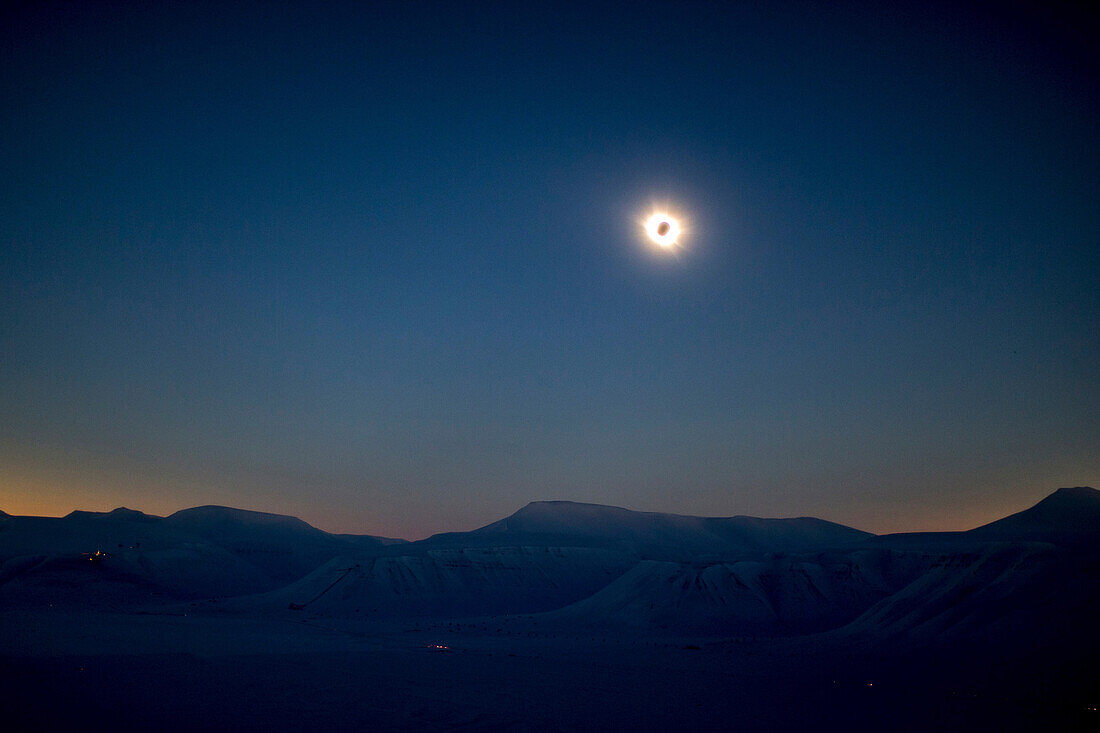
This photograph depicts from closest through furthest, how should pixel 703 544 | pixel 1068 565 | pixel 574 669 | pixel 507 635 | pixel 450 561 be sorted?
pixel 574 669 → pixel 1068 565 → pixel 507 635 → pixel 450 561 → pixel 703 544

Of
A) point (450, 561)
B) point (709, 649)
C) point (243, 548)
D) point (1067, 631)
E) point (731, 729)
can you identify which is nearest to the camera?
point (731, 729)

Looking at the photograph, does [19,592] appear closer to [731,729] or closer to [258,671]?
[258,671]

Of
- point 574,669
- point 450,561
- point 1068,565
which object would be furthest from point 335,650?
point 450,561

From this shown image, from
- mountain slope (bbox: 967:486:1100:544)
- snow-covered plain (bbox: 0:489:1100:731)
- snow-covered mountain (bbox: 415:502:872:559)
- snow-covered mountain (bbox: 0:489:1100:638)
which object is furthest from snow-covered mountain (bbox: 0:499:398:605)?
mountain slope (bbox: 967:486:1100:544)

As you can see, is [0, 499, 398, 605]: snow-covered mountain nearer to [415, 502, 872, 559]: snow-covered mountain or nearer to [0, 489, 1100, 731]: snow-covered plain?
[0, 489, 1100, 731]: snow-covered plain

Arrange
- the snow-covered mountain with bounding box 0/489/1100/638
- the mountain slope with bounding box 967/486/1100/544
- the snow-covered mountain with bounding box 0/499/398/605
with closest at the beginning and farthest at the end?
1. the snow-covered mountain with bounding box 0/489/1100/638
2. the snow-covered mountain with bounding box 0/499/398/605
3. the mountain slope with bounding box 967/486/1100/544

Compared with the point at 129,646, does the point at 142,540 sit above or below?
above

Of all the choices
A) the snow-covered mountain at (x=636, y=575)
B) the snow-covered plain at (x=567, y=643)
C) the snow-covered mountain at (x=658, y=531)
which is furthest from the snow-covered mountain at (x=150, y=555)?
the snow-covered mountain at (x=658, y=531)

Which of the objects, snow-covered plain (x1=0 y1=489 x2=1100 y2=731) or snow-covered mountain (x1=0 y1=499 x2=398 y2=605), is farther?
snow-covered mountain (x1=0 y1=499 x2=398 y2=605)

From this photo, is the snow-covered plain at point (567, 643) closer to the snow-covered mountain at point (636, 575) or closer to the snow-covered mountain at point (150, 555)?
the snow-covered mountain at point (636, 575)
